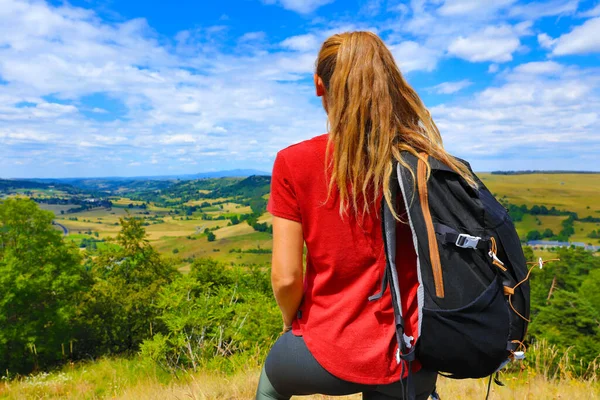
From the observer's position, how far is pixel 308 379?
4.40 ft

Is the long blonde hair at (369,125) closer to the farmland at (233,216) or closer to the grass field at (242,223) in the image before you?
the farmland at (233,216)

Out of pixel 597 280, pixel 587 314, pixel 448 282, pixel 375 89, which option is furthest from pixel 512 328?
pixel 597 280

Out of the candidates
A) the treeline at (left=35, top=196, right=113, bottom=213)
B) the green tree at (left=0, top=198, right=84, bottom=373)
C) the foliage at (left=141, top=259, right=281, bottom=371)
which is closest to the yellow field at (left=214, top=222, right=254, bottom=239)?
the green tree at (left=0, top=198, right=84, bottom=373)

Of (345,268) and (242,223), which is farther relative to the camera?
(242,223)

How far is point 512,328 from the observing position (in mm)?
1279

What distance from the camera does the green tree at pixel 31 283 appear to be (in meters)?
17.4

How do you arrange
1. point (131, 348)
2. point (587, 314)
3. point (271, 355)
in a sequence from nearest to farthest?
point (271, 355) → point (587, 314) → point (131, 348)

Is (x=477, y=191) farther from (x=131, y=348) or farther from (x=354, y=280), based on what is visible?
(x=131, y=348)

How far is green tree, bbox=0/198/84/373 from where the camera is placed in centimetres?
1741

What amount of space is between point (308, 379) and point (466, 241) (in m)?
0.73

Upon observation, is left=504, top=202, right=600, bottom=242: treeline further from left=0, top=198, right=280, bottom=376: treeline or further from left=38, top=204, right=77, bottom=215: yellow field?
left=38, top=204, right=77, bottom=215: yellow field

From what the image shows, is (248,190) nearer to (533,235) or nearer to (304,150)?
(533,235)

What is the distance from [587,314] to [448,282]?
2358 centimetres

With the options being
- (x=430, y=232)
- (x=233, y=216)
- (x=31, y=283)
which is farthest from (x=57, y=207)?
(x=430, y=232)
